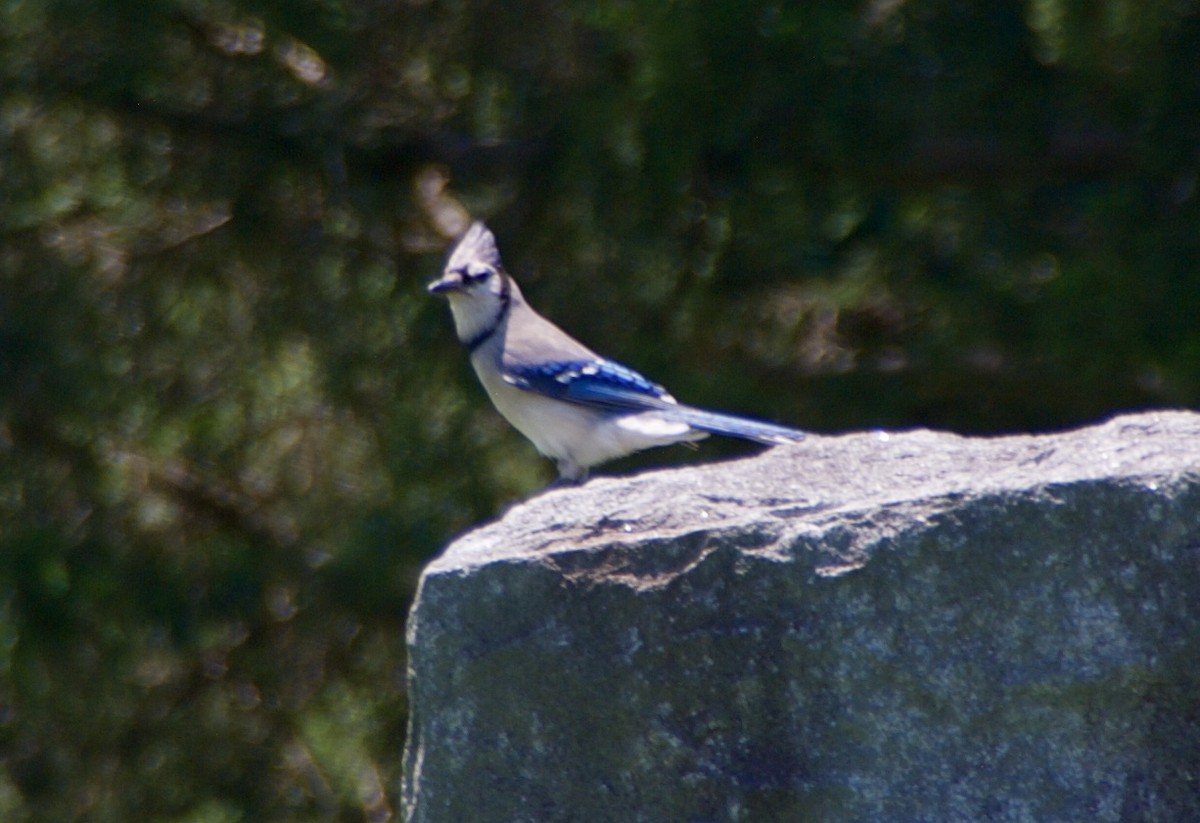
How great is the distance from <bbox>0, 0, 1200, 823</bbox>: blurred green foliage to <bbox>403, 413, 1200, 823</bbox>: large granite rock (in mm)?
1940

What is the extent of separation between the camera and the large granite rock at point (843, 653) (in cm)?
159

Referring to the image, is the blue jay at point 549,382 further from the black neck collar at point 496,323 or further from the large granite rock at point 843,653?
the large granite rock at point 843,653

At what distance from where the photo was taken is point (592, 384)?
353 cm

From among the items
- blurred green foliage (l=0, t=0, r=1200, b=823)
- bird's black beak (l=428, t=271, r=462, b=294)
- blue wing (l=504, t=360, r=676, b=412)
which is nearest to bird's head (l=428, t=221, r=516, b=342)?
bird's black beak (l=428, t=271, r=462, b=294)

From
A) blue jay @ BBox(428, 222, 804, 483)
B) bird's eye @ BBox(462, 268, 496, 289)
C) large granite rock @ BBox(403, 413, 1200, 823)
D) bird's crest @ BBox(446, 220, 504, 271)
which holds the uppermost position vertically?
large granite rock @ BBox(403, 413, 1200, 823)

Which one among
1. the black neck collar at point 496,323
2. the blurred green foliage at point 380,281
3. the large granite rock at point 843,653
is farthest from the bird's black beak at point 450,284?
the large granite rock at point 843,653

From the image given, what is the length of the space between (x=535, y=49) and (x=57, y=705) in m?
1.96

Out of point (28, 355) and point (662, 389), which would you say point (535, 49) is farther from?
point (28, 355)

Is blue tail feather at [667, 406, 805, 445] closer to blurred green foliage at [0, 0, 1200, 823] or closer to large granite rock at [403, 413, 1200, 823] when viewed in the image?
blurred green foliage at [0, 0, 1200, 823]

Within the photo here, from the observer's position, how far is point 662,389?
11.8 feet

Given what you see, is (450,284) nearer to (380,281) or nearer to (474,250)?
(474,250)

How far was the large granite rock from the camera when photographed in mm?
1587

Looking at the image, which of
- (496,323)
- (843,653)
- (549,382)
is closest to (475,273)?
(496,323)

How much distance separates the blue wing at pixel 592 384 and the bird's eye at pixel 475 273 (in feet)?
0.71
